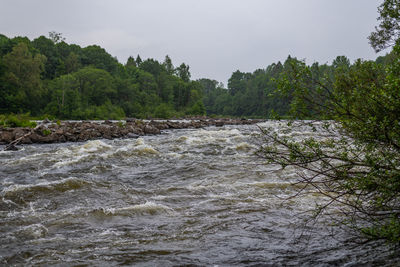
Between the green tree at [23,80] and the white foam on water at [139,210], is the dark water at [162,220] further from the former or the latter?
the green tree at [23,80]

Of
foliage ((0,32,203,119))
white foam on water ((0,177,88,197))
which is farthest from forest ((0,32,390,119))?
white foam on water ((0,177,88,197))

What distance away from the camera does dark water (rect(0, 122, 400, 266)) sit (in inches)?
171

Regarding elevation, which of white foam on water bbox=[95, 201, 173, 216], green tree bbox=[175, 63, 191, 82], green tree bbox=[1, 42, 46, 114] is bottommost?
white foam on water bbox=[95, 201, 173, 216]

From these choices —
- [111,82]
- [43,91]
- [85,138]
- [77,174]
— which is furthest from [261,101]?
[77,174]

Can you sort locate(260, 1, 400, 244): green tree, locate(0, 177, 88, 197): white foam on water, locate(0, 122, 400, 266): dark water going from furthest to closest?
locate(0, 177, 88, 197): white foam on water → locate(0, 122, 400, 266): dark water → locate(260, 1, 400, 244): green tree

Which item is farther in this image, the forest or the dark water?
the forest

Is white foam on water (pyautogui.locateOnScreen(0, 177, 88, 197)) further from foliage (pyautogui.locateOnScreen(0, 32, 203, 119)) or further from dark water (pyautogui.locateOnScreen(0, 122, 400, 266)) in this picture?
foliage (pyautogui.locateOnScreen(0, 32, 203, 119))

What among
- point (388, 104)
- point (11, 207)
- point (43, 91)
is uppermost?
point (43, 91)

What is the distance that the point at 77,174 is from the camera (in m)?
9.98

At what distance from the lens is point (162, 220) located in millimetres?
6008

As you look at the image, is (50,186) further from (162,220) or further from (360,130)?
(360,130)

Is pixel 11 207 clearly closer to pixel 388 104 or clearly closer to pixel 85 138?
pixel 388 104

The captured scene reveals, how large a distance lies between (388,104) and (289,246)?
2575 millimetres

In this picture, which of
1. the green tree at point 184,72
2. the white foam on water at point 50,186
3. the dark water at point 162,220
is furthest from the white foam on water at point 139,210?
the green tree at point 184,72
